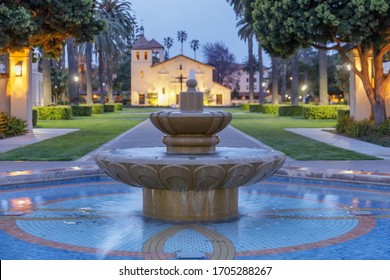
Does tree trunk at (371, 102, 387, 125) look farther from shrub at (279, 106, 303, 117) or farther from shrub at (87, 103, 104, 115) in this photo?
shrub at (87, 103, 104, 115)

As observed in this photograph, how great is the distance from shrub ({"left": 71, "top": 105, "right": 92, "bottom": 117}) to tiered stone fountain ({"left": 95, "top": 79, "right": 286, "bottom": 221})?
38446 mm

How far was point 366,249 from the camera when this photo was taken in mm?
6414

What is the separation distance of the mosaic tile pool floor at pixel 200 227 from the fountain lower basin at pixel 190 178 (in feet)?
0.73

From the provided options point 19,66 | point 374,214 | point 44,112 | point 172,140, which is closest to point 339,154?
point 374,214

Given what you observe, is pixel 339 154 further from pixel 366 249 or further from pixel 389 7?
pixel 366 249

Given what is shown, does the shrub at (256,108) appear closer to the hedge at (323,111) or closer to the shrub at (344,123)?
the hedge at (323,111)

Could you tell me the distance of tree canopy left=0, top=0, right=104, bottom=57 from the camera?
1914 cm

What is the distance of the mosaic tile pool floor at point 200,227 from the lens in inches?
246

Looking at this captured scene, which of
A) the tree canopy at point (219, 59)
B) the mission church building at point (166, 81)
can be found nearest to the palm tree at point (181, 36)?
the tree canopy at point (219, 59)

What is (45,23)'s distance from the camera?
21531 mm

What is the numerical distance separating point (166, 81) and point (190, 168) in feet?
274

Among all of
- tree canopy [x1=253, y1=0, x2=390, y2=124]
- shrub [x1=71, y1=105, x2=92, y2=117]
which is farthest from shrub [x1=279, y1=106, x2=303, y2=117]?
tree canopy [x1=253, y1=0, x2=390, y2=124]

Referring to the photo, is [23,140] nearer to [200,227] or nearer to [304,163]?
[304,163]

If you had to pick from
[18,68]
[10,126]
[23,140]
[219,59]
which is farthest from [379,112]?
[219,59]
